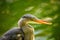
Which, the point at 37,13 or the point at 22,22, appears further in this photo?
the point at 37,13

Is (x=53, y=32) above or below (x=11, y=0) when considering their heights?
below

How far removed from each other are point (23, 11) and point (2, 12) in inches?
9.8

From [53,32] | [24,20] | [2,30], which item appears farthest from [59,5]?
[24,20]

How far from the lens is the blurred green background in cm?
249

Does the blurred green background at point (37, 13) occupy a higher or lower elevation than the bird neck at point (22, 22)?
higher

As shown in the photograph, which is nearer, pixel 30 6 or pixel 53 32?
pixel 53 32

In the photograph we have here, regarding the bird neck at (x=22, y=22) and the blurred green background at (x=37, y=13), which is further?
the blurred green background at (x=37, y=13)

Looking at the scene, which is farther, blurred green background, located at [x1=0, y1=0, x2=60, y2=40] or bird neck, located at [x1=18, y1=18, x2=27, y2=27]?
blurred green background, located at [x1=0, y1=0, x2=60, y2=40]

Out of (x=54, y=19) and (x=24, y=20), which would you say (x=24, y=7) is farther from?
(x=24, y=20)

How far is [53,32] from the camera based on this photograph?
255 centimetres

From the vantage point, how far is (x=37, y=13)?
2.76 meters

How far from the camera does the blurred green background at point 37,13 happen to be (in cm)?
249

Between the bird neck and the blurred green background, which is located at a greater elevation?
the blurred green background

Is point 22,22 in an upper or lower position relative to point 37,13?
lower
